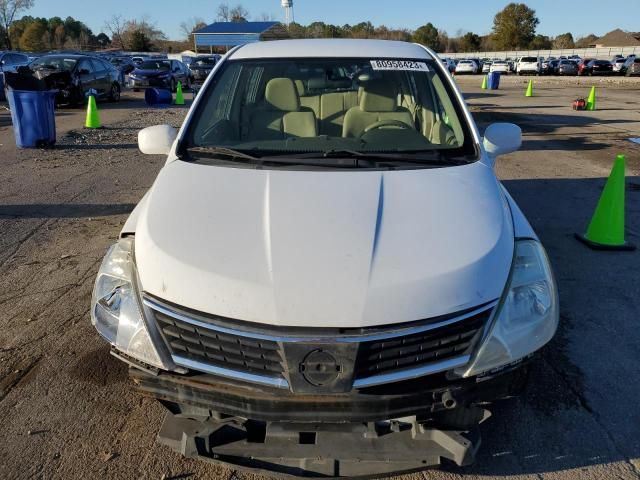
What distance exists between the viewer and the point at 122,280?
2.45 metres

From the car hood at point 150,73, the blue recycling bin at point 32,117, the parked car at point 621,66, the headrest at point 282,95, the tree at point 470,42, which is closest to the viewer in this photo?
the headrest at point 282,95

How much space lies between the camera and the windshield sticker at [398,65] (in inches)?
146

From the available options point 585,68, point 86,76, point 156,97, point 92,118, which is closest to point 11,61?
point 86,76

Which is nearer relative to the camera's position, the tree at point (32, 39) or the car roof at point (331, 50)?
the car roof at point (331, 50)

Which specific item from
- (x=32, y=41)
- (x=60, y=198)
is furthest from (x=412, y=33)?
(x=60, y=198)

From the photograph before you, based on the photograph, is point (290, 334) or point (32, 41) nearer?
point (290, 334)

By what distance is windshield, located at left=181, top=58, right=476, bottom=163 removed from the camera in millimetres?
3303

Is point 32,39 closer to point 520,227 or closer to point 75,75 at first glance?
point 75,75

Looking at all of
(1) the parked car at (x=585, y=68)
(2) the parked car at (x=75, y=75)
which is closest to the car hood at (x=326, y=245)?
(2) the parked car at (x=75, y=75)

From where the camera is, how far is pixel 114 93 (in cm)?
1938

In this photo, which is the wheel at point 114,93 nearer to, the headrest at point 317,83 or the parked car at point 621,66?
the headrest at point 317,83

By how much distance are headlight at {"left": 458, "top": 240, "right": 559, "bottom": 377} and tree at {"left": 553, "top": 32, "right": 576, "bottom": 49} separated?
357 feet

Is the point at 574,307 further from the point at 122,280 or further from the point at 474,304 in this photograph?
the point at 122,280

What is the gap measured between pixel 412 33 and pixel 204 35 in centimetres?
6236
